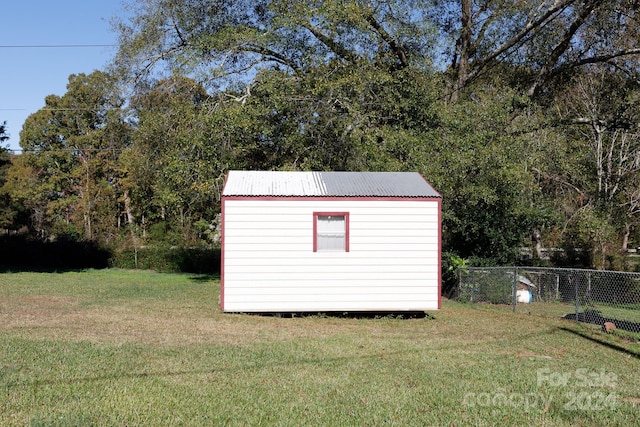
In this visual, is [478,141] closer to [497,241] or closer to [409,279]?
[497,241]

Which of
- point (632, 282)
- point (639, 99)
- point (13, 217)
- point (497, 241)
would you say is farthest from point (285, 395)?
point (13, 217)

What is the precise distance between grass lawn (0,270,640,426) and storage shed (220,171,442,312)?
43 cm

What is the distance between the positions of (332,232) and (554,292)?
733 centimetres

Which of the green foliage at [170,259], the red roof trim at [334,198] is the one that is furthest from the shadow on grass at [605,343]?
the green foliage at [170,259]

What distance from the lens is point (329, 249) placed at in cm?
1261

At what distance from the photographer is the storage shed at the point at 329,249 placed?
12.3m

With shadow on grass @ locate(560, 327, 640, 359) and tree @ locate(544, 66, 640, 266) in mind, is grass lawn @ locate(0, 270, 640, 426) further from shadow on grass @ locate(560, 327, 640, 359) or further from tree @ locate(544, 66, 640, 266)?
tree @ locate(544, 66, 640, 266)

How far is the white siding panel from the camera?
40.4 ft

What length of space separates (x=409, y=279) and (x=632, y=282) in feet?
20.9

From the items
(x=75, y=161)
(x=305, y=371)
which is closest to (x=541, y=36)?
(x=305, y=371)

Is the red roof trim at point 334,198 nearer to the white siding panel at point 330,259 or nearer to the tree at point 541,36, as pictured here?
the white siding panel at point 330,259

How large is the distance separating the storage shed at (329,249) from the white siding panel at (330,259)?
0.06 feet

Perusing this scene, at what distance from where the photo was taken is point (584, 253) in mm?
21000

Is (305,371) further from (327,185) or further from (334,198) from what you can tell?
(327,185)
